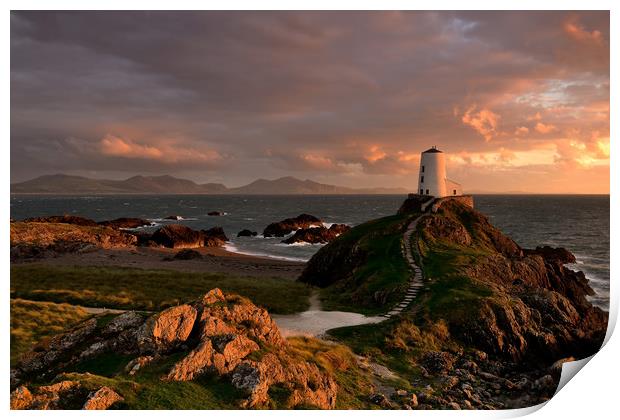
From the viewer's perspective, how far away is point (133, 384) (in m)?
12.1

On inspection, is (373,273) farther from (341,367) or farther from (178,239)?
(178,239)

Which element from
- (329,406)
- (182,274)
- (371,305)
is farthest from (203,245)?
(329,406)

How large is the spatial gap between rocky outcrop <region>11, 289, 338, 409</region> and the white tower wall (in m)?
38.5

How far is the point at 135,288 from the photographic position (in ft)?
106

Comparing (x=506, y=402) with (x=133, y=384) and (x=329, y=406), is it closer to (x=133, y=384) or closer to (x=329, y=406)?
(x=329, y=406)

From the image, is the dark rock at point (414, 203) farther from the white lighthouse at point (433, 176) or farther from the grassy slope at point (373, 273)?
the grassy slope at point (373, 273)

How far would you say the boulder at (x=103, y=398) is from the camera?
11.2 metres

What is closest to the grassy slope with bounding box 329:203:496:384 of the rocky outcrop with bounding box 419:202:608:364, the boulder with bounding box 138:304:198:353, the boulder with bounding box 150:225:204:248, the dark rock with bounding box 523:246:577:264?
the rocky outcrop with bounding box 419:202:608:364

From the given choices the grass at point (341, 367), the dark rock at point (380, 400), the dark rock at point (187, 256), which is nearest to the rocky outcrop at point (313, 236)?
the dark rock at point (187, 256)

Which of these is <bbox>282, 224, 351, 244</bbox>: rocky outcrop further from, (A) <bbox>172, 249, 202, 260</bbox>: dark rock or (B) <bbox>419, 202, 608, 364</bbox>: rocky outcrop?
(B) <bbox>419, 202, 608, 364</bbox>: rocky outcrop

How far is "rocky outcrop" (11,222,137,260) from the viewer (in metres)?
55.8

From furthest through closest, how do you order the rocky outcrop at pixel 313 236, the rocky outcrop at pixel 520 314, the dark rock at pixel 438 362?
the rocky outcrop at pixel 313 236
the rocky outcrop at pixel 520 314
the dark rock at pixel 438 362

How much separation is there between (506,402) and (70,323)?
2141 centimetres

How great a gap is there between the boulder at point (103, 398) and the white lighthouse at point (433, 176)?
4463 cm
